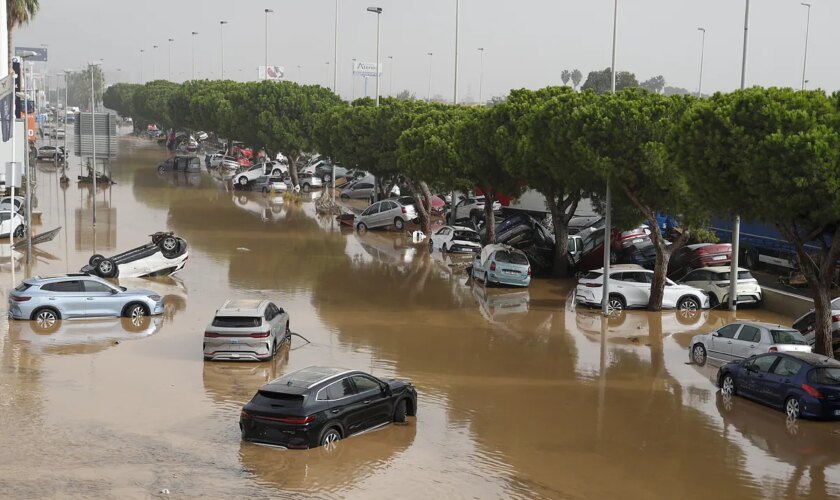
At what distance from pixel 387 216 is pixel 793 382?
3136cm

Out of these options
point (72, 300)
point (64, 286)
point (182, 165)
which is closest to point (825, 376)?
point (72, 300)

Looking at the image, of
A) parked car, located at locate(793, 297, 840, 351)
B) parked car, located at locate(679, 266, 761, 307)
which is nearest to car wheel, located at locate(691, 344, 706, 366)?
Result: parked car, located at locate(793, 297, 840, 351)

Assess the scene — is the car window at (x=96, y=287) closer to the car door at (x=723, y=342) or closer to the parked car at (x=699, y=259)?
the car door at (x=723, y=342)

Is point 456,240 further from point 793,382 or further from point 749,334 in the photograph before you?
point 793,382

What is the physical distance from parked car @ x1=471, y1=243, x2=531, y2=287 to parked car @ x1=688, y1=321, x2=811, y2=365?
1034cm

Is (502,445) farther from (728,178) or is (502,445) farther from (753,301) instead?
(753,301)

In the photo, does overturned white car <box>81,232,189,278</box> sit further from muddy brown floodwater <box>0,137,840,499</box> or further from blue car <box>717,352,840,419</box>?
blue car <box>717,352,840,419</box>

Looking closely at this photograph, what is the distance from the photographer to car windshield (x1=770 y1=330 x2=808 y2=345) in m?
20.9

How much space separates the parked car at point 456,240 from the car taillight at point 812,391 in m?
23.5

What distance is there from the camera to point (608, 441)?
16.5m

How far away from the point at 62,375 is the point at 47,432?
4.26 m

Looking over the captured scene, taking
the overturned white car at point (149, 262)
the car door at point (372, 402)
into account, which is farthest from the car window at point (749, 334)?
the overturned white car at point (149, 262)

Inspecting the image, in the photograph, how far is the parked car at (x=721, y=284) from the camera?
99.3 feet

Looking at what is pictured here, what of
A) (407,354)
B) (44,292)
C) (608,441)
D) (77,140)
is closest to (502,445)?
(608,441)
